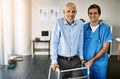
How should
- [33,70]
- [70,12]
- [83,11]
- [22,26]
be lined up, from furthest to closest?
[83,11] → [22,26] → [33,70] → [70,12]

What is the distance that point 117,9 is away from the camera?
284 inches

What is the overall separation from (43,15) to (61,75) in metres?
→ 5.05

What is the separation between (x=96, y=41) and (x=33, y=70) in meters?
3.01

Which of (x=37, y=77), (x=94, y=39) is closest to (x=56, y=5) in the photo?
(x=37, y=77)

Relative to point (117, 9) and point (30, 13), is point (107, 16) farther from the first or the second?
point (30, 13)

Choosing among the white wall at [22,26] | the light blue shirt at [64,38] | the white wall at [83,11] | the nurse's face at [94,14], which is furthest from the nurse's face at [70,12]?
the white wall at [83,11]

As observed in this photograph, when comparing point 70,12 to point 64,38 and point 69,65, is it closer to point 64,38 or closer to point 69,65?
point 64,38

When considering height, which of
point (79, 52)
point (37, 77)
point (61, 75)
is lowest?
point (37, 77)

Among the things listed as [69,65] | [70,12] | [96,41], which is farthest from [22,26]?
[70,12]

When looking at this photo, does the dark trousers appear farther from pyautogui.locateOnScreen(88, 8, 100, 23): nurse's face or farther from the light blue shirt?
pyautogui.locateOnScreen(88, 8, 100, 23): nurse's face

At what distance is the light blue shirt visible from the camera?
233cm

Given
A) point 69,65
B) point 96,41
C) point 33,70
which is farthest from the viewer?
point 33,70

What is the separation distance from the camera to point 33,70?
527cm

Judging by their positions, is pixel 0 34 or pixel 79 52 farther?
pixel 0 34
